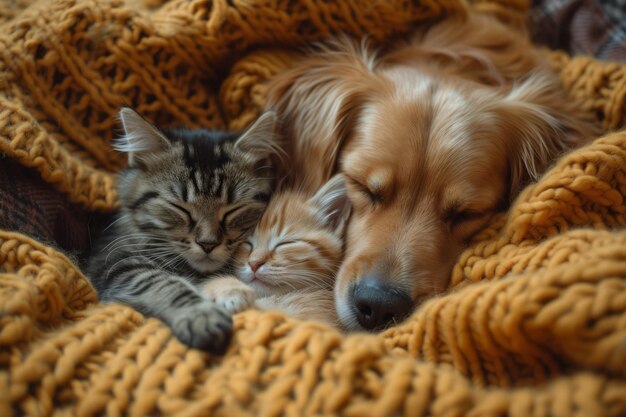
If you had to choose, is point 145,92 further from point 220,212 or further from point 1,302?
point 1,302

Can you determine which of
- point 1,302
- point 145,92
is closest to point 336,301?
point 1,302

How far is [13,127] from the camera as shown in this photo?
4.60ft

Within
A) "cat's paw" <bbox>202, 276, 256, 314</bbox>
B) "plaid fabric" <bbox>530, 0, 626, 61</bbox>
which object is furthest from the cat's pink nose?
"plaid fabric" <bbox>530, 0, 626, 61</bbox>

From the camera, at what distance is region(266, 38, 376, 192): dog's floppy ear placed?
1.67m

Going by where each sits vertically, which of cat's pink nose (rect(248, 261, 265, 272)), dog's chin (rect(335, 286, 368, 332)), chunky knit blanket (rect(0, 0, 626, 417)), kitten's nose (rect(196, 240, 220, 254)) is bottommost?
dog's chin (rect(335, 286, 368, 332))

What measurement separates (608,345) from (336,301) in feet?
2.37

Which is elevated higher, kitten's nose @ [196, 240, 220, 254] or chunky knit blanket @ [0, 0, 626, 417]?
chunky knit blanket @ [0, 0, 626, 417]

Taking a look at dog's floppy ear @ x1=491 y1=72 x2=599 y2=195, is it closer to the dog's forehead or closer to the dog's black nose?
the dog's forehead

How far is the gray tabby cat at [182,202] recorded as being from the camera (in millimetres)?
1533

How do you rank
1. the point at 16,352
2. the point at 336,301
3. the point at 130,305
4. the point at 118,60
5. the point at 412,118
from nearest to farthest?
the point at 16,352
the point at 130,305
the point at 336,301
the point at 412,118
the point at 118,60

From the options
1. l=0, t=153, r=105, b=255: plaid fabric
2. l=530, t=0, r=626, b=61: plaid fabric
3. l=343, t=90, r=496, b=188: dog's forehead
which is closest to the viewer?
l=0, t=153, r=105, b=255: plaid fabric

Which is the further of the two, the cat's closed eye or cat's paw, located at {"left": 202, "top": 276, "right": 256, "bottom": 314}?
the cat's closed eye

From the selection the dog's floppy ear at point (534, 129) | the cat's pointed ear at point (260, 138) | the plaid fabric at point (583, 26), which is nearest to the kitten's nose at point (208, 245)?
the cat's pointed ear at point (260, 138)

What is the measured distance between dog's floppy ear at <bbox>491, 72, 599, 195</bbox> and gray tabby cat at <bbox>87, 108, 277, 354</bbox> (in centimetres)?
74
